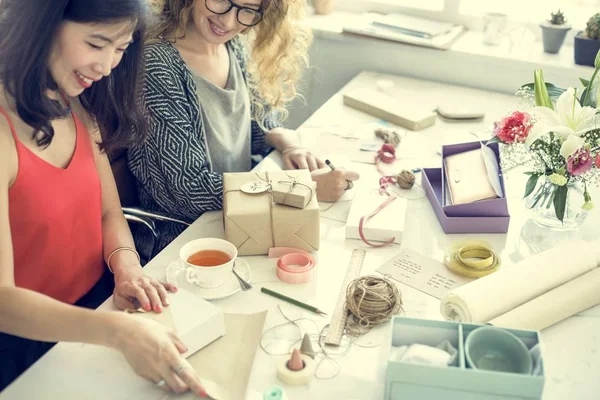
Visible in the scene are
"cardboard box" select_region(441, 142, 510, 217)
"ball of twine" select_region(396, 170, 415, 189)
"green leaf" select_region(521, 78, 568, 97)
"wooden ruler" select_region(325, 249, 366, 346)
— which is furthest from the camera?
"ball of twine" select_region(396, 170, 415, 189)

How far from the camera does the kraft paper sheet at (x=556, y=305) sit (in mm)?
1251

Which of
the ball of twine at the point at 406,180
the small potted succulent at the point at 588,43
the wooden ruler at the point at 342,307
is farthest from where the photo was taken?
the small potted succulent at the point at 588,43

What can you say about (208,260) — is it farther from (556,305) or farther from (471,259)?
(556,305)

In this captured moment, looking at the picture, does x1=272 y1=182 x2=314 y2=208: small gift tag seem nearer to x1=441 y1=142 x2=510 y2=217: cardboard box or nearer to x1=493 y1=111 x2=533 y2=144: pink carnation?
x1=441 y1=142 x2=510 y2=217: cardboard box

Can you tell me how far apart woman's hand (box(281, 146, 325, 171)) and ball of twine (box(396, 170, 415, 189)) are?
232 mm

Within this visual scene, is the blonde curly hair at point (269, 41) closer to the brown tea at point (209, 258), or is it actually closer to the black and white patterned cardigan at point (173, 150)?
the black and white patterned cardigan at point (173, 150)

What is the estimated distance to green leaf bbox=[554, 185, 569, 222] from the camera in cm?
152

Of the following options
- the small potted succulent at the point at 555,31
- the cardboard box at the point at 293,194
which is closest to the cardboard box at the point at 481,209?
the cardboard box at the point at 293,194

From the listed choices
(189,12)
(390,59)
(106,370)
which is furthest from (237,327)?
(390,59)

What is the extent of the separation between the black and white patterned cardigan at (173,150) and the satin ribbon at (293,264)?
10.4 inches

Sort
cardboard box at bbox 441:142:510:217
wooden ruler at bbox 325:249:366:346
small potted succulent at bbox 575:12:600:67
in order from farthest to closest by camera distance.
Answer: small potted succulent at bbox 575:12:600:67
cardboard box at bbox 441:142:510:217
wooden ruler at bbox 325:249:366:346

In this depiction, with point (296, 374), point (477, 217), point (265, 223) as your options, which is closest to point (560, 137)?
point (477, 217)

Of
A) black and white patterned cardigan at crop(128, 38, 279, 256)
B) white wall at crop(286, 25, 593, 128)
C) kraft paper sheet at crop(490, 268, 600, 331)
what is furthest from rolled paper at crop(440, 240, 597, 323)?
white wall at crop(286, 25, 593, 128)

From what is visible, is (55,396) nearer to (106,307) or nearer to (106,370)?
(106,370)
